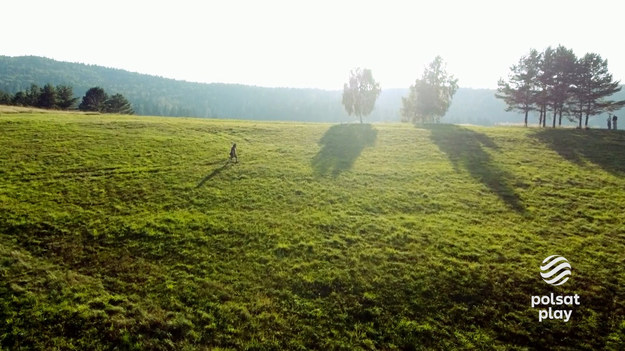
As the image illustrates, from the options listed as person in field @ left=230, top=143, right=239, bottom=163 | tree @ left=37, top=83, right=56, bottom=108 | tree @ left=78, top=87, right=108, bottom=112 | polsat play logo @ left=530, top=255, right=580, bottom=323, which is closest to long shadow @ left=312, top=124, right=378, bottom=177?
person in field @ left=230, top=143, right=239, bottom=163

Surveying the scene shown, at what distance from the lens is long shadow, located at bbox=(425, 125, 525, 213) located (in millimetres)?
29969

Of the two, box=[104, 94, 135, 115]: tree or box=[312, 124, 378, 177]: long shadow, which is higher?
box=[104, 94, 135, 115]: tree

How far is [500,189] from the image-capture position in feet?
100

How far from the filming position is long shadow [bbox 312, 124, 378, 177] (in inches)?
1457

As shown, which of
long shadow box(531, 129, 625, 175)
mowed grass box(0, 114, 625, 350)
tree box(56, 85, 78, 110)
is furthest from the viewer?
tree box(56, 85, 78, 110)

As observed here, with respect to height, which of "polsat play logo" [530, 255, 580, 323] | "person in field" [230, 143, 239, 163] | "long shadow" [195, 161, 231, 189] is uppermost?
"person in field" [230, 143, 239, 163]

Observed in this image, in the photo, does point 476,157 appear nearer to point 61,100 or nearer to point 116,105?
point 116,105

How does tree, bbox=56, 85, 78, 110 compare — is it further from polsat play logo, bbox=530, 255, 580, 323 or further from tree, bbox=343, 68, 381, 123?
polsat play logo, bbox=530, 255, 580, 323

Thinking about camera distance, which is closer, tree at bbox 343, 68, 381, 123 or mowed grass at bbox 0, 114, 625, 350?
mowed grass at bbox 0, 114, 625, 350

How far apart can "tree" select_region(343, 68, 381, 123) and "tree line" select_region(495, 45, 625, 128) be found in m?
30.1

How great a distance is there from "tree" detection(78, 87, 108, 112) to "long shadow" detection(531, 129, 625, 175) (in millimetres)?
106044

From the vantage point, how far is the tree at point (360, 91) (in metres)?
83.4

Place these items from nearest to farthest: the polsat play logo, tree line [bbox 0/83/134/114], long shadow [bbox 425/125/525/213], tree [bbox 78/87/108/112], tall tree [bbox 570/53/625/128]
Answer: the polsat play logo → long shadow [bbox 425/125/525/213] → tall tree [bbox 570/53/625/128] → tree line [bbox 0/83/134/114] → tree [bbox 78/87/108/112]

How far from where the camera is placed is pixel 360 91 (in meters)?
84.0
